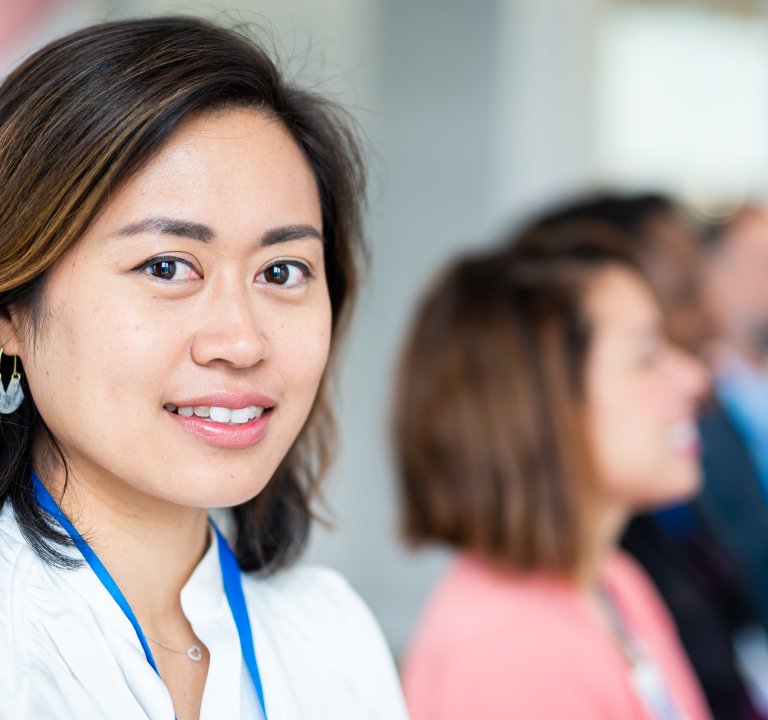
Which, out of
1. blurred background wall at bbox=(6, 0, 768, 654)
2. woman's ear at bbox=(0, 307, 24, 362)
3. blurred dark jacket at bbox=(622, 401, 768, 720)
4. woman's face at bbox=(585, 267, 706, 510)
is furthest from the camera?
blurred background wall at bbox=(6, 0, 768, 654)

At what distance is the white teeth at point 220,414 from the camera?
1.07m

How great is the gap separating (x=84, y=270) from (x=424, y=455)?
119cm

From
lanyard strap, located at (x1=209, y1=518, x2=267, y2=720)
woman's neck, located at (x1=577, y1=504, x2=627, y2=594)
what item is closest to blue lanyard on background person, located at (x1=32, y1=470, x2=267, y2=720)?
lanyard strap, located at (x1=209, y1=518, x2=267, y2=720)

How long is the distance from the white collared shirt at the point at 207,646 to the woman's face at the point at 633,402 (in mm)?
842

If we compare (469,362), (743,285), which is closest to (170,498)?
(469,362)

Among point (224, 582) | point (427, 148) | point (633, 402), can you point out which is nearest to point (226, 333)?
point (224, 582)

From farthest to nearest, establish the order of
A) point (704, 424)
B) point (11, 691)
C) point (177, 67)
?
1. point (704, 424)
2. point (177, 67)
3. point (11, 691)

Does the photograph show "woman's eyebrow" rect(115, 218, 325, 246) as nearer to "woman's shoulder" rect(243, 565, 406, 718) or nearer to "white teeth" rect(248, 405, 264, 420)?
"white teeth" rect(248, 405, 264, 420)

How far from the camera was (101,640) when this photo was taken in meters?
1.03

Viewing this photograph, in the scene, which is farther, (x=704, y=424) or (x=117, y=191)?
(x=704, y=424)

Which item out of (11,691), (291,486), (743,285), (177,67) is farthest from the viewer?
(743,285)

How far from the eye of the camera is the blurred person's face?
3.70 metres

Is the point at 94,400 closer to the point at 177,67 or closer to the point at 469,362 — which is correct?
the point at 177,67

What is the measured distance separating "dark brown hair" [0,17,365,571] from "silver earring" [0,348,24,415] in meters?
0.02
